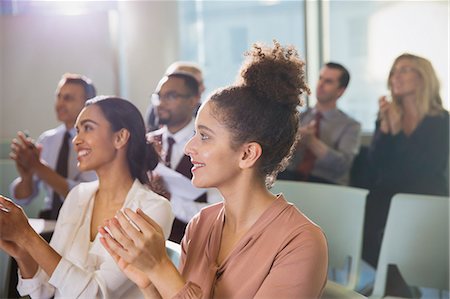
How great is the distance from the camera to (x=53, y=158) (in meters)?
2.48

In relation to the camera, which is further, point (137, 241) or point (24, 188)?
point (24, 188)

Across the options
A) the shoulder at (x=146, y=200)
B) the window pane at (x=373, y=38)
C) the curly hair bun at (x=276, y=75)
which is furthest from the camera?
the window pane at (x=373, y=38)

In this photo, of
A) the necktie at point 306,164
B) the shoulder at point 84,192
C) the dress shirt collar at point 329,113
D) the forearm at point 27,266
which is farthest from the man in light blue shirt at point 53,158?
the dress shirt collar at point 329,113

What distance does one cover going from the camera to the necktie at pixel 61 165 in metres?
2.26

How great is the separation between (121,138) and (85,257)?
27 cm

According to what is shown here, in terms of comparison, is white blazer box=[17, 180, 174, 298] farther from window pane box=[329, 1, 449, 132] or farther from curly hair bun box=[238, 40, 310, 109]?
window pane box=[329, 1, 449, 132]

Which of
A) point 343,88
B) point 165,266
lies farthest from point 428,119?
point 165,266

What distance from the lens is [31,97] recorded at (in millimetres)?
3373

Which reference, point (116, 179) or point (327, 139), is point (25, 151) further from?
point (327, 139)

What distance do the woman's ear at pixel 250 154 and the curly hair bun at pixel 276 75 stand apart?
0.28 feet

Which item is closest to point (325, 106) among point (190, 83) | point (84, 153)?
point (190, 83)

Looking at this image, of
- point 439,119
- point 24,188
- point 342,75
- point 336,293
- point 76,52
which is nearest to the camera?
point 336,293

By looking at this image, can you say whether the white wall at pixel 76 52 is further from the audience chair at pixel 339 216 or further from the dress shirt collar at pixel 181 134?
the audience chair at pixel 339 216

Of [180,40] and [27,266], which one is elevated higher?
[180,40]
